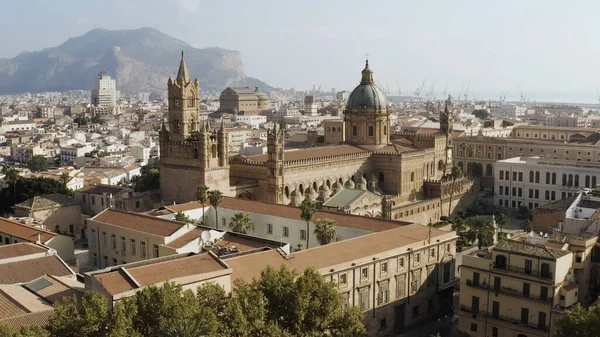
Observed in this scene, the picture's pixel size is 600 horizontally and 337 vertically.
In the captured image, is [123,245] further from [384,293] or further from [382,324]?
[382,324]

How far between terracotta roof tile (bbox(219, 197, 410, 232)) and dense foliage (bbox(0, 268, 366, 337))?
17.0m

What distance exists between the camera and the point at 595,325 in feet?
108

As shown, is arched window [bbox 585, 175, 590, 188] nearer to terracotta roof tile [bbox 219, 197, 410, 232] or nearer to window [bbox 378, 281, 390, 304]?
terracotta roof tile [bbox 219, 197, 410, 232]

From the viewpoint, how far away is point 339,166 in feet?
277

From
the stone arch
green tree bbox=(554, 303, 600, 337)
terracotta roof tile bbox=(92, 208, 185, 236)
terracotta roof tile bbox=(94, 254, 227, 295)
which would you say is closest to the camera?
green tree bbox=(554, 303, 600, 337)

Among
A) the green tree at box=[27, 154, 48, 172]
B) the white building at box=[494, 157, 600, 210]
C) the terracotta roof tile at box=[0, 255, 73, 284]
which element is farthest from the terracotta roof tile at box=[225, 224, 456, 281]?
the green tree at box=[27, 154, 48, 172]

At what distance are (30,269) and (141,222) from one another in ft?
34.1

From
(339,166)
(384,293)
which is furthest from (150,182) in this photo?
(384,293)

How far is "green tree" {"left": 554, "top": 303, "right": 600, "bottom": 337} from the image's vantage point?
108 ft

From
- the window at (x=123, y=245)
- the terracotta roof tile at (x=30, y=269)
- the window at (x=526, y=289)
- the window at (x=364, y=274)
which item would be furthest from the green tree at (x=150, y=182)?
the window at (x=526, y=289)

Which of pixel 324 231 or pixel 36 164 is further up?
pixel 324 231

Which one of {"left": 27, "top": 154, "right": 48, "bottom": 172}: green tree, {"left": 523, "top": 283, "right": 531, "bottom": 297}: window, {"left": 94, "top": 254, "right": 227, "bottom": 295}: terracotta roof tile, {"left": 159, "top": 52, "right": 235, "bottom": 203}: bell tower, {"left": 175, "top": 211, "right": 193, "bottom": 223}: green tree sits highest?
{"left": 159, "top": 52, "right": 235, "bottom": 203}: bell tower

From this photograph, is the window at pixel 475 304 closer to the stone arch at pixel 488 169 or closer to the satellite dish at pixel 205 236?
the satellite dish at pixel 205 236

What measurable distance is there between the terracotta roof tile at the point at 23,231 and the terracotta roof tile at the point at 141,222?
4302 millimetres
